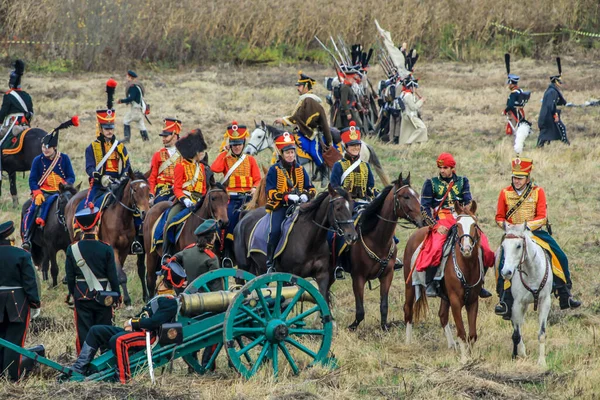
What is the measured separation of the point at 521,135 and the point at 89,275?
14.5 metres

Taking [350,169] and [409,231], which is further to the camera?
[409,231]

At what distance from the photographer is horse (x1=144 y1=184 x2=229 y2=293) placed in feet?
38.3

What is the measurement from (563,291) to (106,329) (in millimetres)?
4979

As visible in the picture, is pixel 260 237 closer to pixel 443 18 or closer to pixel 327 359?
pixel 327 359

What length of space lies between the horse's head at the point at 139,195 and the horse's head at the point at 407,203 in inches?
132

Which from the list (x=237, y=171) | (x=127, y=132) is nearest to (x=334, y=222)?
(x=237, y=171)

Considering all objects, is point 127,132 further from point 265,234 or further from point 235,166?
point 265,234

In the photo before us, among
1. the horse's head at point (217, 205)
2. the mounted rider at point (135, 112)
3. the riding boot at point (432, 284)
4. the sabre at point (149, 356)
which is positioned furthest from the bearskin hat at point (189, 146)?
the mounted rider at point (135, 112)

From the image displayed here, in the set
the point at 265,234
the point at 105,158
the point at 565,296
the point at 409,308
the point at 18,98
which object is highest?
the point at 18,98

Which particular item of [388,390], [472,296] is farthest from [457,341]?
[388,390]

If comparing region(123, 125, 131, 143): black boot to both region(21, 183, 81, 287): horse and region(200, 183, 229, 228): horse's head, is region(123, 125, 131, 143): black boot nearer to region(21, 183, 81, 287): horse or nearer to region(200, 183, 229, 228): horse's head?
region(21, 183, 81, 287): horse

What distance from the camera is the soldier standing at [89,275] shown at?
8.92 meters

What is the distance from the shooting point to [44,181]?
14.2m

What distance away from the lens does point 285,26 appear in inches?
1347
